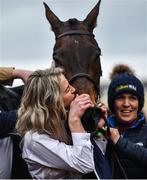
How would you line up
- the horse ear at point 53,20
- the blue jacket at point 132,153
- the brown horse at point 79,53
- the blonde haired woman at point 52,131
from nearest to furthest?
1. the blonde haired woman at point 52,131
2. the blue jacket at point 132,153
3. the brown horse at point 79,53
4. the horse ear at point 53,20

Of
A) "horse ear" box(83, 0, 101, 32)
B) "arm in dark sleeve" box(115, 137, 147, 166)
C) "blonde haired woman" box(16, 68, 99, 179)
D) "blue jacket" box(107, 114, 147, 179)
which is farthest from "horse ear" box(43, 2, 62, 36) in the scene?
"blonde haired woman" box(16, 68, 99, 179)

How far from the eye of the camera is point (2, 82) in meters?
4.82

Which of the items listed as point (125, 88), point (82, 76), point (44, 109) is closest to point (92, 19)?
point (82, 76)

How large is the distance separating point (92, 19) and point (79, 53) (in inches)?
26.4

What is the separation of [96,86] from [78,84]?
24 centimetres

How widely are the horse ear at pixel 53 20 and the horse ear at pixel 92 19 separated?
0.92 feet

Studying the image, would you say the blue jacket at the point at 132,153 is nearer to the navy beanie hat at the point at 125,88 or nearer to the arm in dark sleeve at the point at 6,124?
the navy beanie hat at the point at 125,88

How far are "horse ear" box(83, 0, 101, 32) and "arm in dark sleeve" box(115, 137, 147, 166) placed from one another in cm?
199

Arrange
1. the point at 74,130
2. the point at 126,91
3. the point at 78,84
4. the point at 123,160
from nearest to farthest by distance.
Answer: the point at 74,130
the point at 123,160
the point at 126,91
the point at 78,84

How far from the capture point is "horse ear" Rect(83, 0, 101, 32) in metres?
5.62

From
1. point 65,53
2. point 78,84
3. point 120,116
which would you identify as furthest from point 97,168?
point 65,53

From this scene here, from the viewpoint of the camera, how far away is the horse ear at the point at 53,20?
18.4 feet

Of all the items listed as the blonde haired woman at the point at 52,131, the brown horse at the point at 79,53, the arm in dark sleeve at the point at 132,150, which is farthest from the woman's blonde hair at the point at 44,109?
the brown horse at the point at 79,53

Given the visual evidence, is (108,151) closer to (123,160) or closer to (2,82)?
(123,160)
